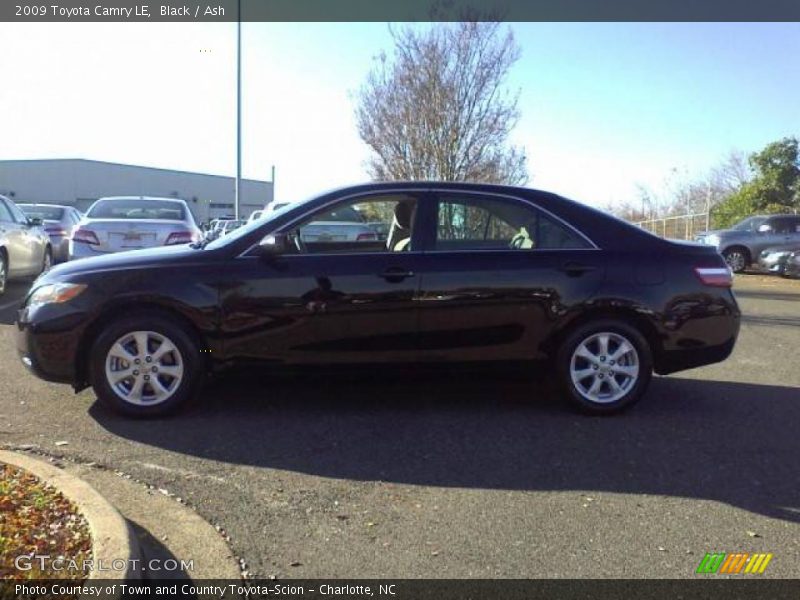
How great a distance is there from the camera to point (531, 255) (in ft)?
17.7

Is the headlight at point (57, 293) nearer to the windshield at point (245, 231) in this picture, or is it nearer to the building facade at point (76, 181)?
the windshield at point (245, 231)

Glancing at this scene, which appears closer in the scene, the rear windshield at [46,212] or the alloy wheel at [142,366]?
the alloy wheel at [142,366]

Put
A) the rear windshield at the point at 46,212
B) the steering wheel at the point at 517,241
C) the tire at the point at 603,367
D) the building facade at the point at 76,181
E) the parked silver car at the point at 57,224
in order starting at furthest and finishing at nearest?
the building facade at the point at 76,181 → the rear windshield at the point at 46,212 → the parked silver car at the point at 57,224 → the steering wheel at the point at 517,241 → the tire at the point at 603,367

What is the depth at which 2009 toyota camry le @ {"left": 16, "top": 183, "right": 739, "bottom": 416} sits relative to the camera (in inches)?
198

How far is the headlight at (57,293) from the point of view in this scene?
502 centimetres

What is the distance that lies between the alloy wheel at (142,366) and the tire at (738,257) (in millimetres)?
18395

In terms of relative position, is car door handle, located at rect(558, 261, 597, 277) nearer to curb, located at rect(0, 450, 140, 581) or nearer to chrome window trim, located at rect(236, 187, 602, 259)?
chrome window trim, located at rect(236, 187, 602, 259)

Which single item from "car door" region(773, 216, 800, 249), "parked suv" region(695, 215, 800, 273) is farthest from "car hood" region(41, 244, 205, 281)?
"car door" region(773, 216, 800, 249)

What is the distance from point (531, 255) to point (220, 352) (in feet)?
A: 7.75

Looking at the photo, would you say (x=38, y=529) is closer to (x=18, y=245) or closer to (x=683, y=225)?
(x=18, y=245)

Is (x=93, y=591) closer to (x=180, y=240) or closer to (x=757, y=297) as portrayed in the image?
(x=180, y=240)

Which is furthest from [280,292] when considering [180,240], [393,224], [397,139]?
[397,139]

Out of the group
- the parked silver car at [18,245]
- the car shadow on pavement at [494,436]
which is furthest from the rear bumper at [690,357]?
the parked silver car at [18,245]

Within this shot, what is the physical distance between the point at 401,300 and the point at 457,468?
53.4 inches
